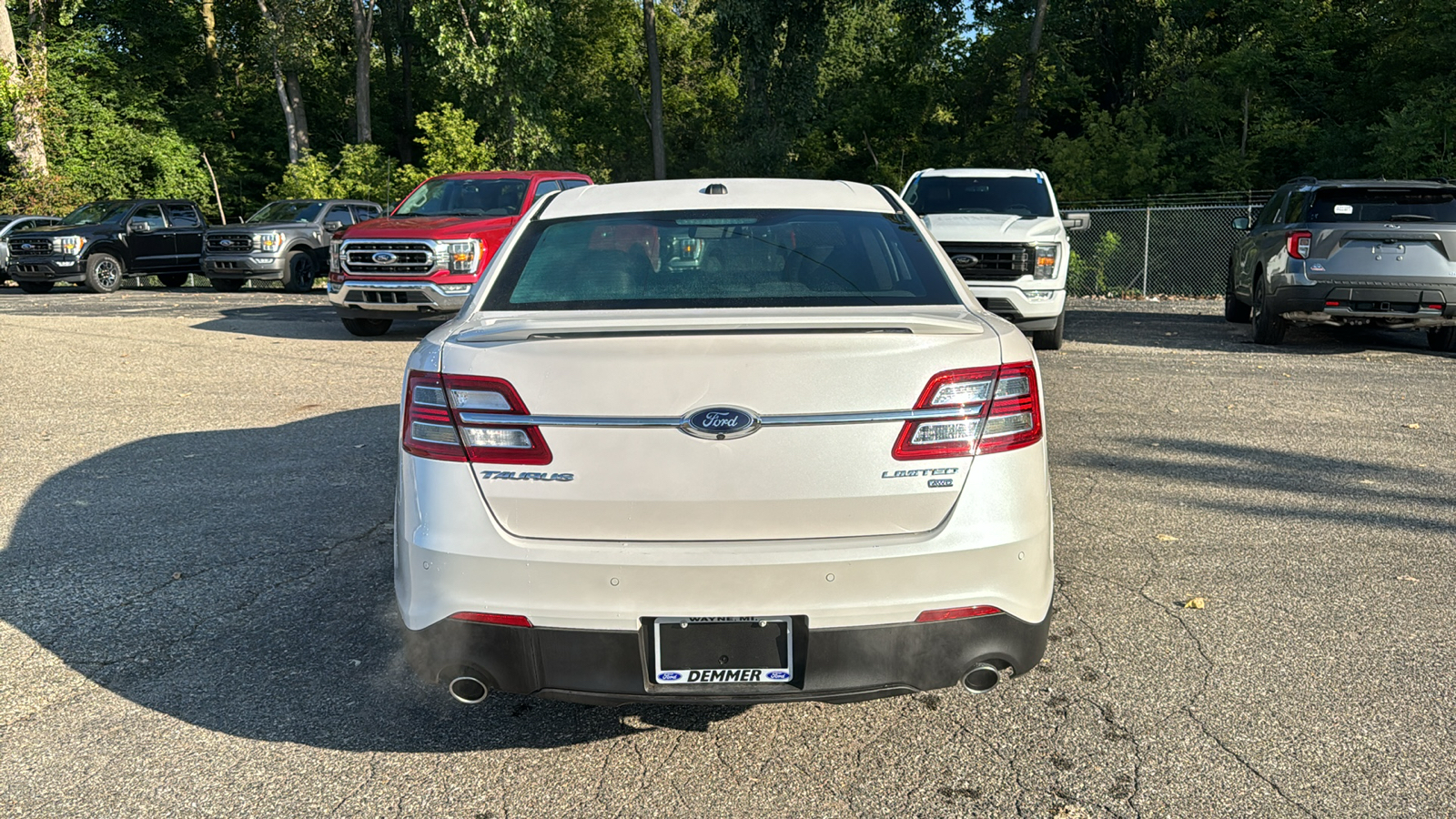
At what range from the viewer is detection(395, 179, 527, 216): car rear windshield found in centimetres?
1453

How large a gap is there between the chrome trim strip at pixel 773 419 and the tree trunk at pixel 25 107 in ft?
118

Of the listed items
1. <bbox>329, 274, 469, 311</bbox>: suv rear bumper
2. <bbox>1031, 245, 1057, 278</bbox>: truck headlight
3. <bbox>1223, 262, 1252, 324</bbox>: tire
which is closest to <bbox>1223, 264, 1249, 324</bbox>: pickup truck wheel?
<bbox>1223, 262, 1252, 324</bbox>: tire

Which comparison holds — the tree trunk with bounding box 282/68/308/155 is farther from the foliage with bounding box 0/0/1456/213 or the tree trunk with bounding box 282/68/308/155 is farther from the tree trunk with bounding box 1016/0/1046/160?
the tree trunk with bounding box 1016/0/1046/160

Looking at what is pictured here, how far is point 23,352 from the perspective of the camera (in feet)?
42.2

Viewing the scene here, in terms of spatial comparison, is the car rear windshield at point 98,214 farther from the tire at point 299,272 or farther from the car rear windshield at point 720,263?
the car rear windshield at point 720,263

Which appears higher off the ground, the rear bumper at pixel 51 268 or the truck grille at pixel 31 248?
the truck grille at pixel 31 248

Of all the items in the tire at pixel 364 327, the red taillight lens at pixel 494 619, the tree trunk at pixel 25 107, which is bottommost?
the tire at pixel 364 327

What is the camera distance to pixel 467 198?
14781 mm

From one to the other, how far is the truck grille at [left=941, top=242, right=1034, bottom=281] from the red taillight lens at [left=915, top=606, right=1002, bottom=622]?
31.5 ft

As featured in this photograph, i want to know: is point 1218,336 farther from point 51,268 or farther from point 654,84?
point 654,84

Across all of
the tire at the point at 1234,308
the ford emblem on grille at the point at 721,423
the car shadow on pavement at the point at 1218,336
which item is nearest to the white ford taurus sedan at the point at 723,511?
the ford emblem on grille at the point at 721,423

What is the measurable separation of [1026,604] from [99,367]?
11.2m

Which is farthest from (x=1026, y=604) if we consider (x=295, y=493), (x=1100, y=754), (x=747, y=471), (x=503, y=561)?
(x=295, y=493)

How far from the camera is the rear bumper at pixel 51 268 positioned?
22828 mm
